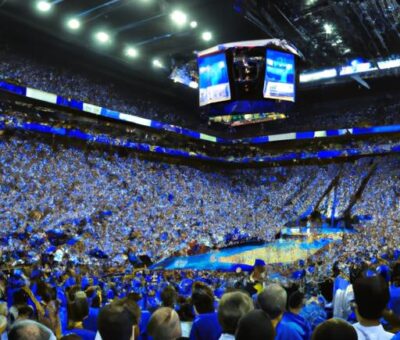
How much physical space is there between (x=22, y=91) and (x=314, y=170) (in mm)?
17013

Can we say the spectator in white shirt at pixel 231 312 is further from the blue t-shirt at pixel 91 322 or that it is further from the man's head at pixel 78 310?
the blue t-shirt at pixel 91 322

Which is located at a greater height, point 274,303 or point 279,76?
point 279,76

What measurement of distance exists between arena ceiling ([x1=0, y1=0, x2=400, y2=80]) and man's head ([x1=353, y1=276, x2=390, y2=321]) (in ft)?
44.0

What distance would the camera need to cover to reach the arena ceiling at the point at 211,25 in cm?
1579

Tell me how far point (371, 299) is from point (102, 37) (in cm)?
1781

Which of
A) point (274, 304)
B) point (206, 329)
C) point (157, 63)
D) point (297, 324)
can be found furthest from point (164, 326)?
point (157, 63)

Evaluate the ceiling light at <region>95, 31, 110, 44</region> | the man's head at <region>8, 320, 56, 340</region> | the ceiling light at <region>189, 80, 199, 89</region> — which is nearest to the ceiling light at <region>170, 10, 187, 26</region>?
the ceiling light at <region>95, 31, 110, 44</region>

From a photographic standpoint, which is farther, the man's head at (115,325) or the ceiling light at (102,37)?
the ceiling light at (102,37)

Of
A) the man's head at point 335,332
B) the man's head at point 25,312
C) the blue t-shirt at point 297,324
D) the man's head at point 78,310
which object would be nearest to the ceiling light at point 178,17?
the man's head at point 25,312

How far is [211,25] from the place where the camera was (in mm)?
18266

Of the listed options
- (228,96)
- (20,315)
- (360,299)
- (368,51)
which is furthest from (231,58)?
Result: (360,299)

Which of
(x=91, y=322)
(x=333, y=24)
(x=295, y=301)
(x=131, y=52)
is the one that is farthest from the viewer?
(x=131, y=52)

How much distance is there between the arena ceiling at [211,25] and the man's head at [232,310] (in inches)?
522

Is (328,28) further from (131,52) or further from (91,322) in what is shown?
(91,322)
